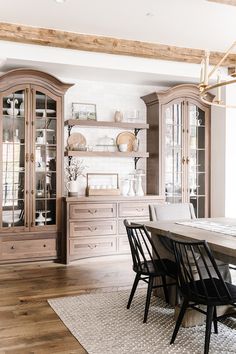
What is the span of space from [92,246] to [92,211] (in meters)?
0.46

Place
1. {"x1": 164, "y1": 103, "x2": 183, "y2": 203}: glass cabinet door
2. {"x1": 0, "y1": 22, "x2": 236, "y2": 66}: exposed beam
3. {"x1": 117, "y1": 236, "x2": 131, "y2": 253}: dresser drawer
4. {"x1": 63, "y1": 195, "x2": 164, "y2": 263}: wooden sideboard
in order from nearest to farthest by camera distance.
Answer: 1. {"x1": 0, "y1": 22, "x2": 236, "y2": 66}: exposed beam
2. {"x1": 63, "y1": 195, "x2": 164, "y2": 263}: wooden sideboard
3. {"x1": 117, "y1": 236, "x2": 131, "y2": 253}: dresser drawer
4. {"x1": 164, "y1": 103, "x2": 183, "y2": 203}: glass cabinet door

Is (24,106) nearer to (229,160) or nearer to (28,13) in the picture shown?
(28,13)

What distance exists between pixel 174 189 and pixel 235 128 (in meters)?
1.31

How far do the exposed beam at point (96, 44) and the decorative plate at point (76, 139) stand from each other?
1.28m

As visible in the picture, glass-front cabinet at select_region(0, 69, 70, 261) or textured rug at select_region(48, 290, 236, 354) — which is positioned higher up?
glass-front cabinet at select_region(0, 69, 70, 261)

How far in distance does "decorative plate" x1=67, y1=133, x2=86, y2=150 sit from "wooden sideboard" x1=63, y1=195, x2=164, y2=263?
89 centimetres

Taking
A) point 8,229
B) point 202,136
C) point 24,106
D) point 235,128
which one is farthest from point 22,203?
point 235,128

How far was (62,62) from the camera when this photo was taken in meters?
5.01

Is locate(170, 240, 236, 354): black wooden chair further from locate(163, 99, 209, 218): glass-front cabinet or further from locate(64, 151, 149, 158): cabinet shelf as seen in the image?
locate(163, 99, 209, 218): glass-front cabinet

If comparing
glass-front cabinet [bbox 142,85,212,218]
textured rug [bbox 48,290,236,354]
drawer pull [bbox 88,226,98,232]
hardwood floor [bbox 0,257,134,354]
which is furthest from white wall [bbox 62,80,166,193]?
textured rug [bbox 48,290,236,354]

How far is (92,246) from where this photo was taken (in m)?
5.36

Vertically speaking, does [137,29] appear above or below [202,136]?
above

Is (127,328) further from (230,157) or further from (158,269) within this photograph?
(230,157)

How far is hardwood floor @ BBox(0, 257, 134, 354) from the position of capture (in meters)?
2.85
